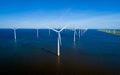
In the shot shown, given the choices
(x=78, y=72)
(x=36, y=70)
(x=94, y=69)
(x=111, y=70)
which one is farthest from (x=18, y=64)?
(x=111, y=70)

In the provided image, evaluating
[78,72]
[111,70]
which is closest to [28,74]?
[78,72]

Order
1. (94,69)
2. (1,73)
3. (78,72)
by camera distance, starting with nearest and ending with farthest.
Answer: (1,73) → (78,72) → (94,69)

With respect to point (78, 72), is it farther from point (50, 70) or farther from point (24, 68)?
point (24, 68)

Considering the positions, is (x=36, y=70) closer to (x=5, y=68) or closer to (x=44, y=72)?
(x=44, y=72)

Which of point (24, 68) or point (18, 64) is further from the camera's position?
point (18, 64)

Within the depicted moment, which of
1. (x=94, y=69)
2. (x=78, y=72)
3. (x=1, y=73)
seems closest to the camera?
(x=1, y=73)

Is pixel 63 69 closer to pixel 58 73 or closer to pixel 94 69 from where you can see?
pixel 58 73

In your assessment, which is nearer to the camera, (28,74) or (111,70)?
(28,74)

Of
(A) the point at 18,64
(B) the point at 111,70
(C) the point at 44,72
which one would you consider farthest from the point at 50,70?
(B) the point at 111,70
